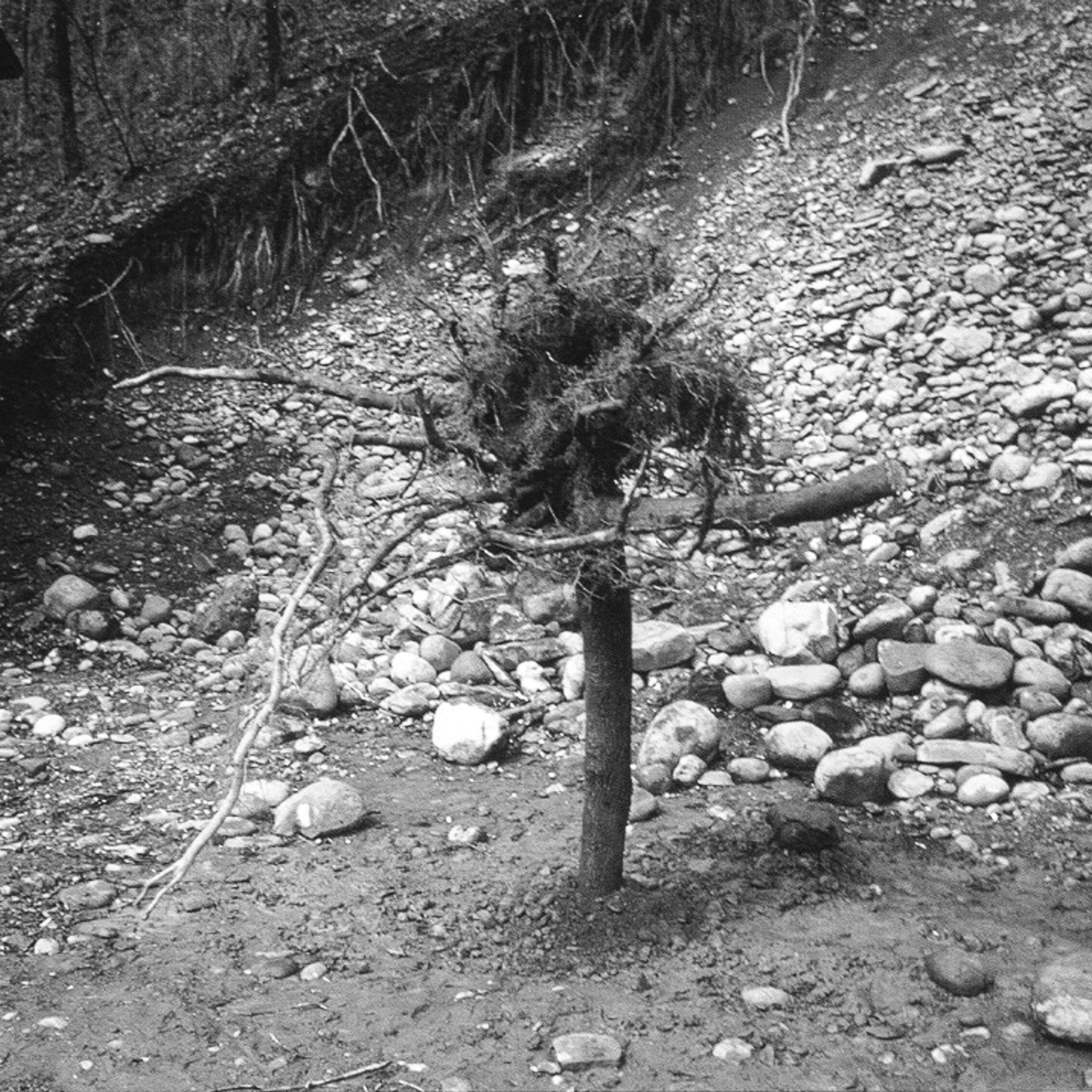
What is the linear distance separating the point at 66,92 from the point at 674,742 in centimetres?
647

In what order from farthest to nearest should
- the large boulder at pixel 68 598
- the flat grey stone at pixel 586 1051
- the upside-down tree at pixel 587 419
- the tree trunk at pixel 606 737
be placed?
the large boulder at pixel 68 598 < the tree trunk at pixel 606 737 < the upside-down tree at pixel 587 419 < the flat grey stone at pixel 586 1051

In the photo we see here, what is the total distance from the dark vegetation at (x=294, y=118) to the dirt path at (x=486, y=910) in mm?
2326

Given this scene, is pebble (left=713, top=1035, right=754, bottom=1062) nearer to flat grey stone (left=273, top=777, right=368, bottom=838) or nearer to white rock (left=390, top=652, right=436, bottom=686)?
flat grey stone (left=273, top=777, right=368, bottom=838)

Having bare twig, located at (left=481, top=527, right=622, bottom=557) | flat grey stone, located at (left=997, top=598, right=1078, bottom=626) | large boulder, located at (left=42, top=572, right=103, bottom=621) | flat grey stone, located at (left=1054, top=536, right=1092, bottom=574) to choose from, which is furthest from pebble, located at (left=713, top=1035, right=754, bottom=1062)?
large boulder, located at (left=42, top=572, right=103, bottom=621)

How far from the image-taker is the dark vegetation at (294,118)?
7.77m

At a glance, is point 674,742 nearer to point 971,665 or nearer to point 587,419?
point 971,665

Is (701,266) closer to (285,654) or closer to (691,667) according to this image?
(691,667)

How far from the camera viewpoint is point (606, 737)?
3.49 metres

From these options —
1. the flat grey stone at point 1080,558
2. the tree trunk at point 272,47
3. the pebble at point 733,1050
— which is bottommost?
the pebble at point 733,1050

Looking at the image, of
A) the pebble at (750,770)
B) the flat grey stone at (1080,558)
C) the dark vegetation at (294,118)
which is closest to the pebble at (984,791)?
the pebble at (750,770)

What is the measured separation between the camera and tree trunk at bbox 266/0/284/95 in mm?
8328

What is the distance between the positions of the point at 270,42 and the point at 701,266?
363 cm

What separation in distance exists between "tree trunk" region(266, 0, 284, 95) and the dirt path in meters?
3.80

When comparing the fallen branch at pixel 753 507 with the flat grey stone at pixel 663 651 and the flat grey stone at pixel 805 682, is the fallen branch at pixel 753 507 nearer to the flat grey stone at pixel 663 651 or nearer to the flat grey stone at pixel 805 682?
the flat grey stone at pixel 805 682
